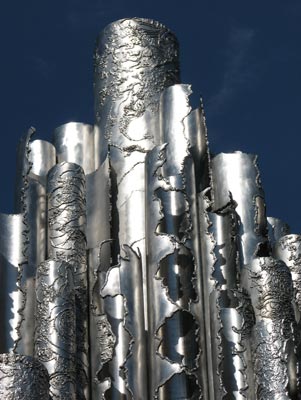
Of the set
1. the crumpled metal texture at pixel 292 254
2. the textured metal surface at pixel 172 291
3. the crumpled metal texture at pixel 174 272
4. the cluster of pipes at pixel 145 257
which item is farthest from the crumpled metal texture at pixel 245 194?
the textured metal surface at pixel 172 291

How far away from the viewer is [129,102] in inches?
527

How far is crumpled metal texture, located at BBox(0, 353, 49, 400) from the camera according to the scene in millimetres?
9391

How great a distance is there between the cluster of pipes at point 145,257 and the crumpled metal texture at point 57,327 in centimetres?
1

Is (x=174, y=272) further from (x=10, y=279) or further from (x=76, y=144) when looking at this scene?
(x=76, y=144)

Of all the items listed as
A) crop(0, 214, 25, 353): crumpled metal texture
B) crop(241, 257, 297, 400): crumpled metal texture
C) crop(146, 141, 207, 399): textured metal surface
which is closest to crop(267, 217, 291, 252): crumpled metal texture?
crop(146, 141, 207, 399): textured metal surface

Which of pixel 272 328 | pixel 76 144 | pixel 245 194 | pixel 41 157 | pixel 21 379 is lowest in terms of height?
pixel 21 379

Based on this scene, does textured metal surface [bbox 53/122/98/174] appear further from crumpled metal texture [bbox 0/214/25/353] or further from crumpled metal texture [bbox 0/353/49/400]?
crumpled metal texture [bbox 0/353/49/400]

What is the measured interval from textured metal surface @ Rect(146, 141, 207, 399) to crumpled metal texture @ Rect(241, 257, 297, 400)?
0.49 m

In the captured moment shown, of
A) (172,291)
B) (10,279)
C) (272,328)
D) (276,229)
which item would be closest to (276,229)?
(276,229)

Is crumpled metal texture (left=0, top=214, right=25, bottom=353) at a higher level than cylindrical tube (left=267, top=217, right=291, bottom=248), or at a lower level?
lower

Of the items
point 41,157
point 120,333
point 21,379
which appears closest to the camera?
point 21,379

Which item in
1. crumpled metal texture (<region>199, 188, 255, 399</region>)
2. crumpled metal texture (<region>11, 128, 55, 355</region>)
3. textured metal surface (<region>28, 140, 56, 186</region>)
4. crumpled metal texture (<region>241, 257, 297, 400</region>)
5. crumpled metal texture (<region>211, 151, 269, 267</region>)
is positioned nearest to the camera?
crumpled metal texture (<region>241, 257, 297, 400</region>)

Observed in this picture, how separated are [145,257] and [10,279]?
1200mm

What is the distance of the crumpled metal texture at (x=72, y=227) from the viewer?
11.8 m
